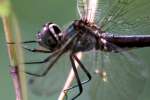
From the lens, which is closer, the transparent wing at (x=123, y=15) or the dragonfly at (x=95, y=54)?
the dragonfly at (x=95, y=54)

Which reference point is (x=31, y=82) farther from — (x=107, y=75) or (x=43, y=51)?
(x=107, y=75)

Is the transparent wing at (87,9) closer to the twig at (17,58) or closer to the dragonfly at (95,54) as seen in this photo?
the dragonfly at (95,54)

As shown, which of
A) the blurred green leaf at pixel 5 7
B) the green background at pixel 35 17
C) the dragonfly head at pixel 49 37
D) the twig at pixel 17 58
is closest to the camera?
the blurred green leaf at pixel 5 7

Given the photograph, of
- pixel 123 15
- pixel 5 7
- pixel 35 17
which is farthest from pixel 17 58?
pixel 35 17

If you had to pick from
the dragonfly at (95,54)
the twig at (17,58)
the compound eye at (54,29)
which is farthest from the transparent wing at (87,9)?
the twig at (17,58)

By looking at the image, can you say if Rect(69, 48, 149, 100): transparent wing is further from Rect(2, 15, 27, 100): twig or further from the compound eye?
Rect(2, 15, 27, 100): twig
